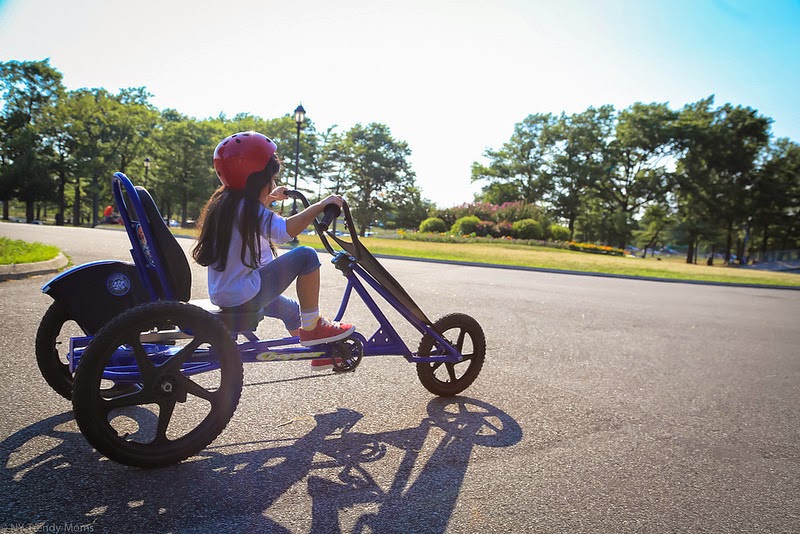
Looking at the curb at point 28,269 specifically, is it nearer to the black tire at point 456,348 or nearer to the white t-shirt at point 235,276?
the white t-shirt at point 235,276

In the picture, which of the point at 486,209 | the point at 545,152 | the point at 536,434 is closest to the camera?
the point at 536,434

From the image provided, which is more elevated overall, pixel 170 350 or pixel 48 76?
pixel 48 76

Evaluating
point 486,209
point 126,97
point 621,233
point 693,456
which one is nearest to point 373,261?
point 693,456

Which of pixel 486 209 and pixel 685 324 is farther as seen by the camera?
pixel 486 209

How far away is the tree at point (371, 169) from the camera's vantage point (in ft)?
182

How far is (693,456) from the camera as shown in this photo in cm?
285

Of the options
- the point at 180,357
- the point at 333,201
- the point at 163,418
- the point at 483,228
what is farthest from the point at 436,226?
the point at 163,418

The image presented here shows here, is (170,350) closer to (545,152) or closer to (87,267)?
(87,267)

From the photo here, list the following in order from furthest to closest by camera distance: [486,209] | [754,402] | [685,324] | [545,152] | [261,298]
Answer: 1. [545,152]
2. [486,209]
3. [685,324]
4. [754,402]
5. [261,298]

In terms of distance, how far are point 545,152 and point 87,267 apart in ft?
181

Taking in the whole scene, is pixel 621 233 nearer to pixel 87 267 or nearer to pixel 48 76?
pixel 87 267

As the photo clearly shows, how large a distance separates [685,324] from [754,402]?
409 centimetres

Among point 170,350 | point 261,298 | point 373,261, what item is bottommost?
point 170,350

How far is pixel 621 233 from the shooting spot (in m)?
47.7
